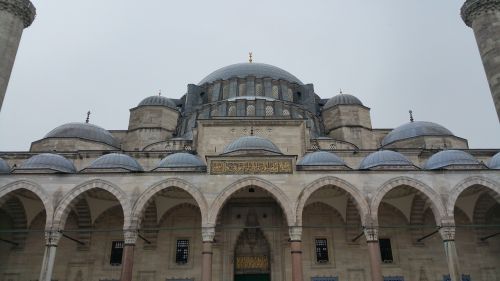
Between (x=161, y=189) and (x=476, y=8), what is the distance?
1435cm

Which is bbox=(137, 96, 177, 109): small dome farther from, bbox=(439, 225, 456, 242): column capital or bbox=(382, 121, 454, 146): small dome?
bbox=(439, 225, 456, 242): column capital

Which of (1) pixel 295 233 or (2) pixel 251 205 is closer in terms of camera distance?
(1) pixel 295 233

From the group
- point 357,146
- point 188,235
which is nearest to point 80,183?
point 188,235

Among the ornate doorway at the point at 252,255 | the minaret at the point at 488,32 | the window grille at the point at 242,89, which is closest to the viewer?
the ornate doorway at the point at 252,255

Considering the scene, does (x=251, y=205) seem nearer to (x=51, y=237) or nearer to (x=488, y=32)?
(x=51, y=237)

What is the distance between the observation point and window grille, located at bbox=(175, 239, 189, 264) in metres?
13.2

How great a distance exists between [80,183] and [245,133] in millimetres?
6272

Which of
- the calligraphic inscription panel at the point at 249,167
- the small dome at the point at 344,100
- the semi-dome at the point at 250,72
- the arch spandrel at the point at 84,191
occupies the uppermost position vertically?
the semi-dome at the point at 250,72

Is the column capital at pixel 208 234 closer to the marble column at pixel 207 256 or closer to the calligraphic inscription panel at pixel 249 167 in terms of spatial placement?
the marble column at pixel 207 256

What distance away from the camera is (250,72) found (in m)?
21.4

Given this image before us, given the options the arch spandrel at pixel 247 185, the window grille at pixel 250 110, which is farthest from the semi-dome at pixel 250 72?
the arch spandrel at pixel 247 185

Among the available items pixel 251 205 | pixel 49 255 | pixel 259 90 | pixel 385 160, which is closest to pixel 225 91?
pixel 259 90

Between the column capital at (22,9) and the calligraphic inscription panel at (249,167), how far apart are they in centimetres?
1024

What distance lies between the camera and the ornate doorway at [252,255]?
13.0 meters
